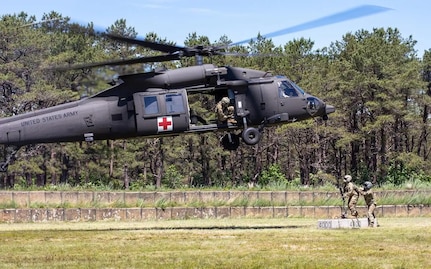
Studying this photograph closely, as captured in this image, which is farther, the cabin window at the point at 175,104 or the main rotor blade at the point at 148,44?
the cabin window at the point at 175,104

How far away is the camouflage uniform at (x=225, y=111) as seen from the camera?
87.4 ft

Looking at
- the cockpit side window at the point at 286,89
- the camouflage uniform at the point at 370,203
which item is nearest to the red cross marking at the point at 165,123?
the cockpit side window at the point at 286,89

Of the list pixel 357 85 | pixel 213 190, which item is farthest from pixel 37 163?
pixel 213 190

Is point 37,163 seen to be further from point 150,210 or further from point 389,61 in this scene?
point 150,210

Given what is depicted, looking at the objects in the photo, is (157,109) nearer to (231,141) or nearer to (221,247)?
(231,141)

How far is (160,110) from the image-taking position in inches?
1029

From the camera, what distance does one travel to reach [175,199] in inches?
1288

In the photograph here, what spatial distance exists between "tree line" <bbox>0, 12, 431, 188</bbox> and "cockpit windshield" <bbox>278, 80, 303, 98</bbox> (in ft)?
92.1

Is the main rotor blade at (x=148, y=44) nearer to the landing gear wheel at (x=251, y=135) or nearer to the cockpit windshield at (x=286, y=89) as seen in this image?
the landing gear wheel at (x=251, y=135)

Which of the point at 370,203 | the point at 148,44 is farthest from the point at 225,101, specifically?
the point at 370,203

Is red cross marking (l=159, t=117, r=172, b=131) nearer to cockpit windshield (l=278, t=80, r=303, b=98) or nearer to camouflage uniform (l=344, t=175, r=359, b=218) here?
cockpit windshield (l=278, t=80, r=303, b=98)

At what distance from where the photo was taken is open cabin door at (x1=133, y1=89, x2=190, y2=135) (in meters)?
26.0

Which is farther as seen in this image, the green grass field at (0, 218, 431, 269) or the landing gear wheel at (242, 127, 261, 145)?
the landing gear wheel at (242, 127, 261, 145)

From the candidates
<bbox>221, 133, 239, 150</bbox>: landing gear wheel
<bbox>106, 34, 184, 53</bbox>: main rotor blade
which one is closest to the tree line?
<bbox>221, 133, 239, 150</bbox>: landing gear wheel
